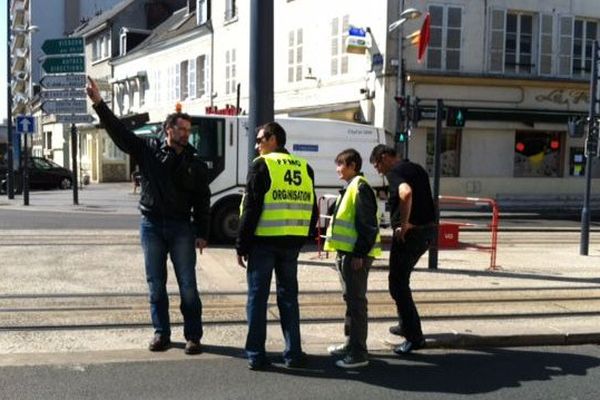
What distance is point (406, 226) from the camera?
5.67m

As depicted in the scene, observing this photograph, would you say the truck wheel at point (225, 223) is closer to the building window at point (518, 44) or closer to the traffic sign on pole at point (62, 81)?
the traffic sign on pole at point (62, 81)

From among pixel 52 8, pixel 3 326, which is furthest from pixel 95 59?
pixel 3 326

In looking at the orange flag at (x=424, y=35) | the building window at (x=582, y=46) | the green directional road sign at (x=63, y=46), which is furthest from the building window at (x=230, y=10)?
the building window at (x=582, y=46)

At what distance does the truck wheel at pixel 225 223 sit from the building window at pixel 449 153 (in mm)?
13886

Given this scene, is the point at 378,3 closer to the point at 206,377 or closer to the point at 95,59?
the point at 206,377

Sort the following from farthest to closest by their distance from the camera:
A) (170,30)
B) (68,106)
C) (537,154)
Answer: (170,30)
(537,154)
(68,106)

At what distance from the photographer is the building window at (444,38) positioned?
24438 mm

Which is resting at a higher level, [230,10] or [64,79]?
[230,10]

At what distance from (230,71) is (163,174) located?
27.9m

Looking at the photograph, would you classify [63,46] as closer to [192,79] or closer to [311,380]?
[311,380]

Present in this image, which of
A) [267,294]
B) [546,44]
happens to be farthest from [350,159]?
[546,44]

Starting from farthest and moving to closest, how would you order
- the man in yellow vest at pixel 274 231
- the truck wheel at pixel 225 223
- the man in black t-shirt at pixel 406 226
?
the truck wheel at pixel 225 223
the man in black t-shirt at pixel 406 226
the man in yellow vest at pixel 274 231

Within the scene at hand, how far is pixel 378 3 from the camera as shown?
945 inches

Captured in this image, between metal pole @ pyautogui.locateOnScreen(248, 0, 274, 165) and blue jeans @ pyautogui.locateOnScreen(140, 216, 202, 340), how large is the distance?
3553mm
